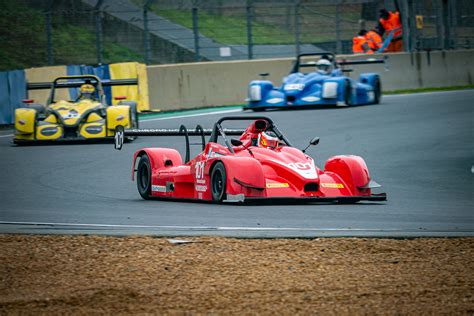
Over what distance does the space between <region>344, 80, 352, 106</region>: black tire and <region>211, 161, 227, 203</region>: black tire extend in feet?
46.5

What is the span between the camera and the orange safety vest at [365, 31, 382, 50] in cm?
3291

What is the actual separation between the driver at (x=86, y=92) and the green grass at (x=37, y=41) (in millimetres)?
4122

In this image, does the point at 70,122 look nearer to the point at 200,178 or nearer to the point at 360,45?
the point at 200,178

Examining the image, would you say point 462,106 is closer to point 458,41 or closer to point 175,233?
point 458,41

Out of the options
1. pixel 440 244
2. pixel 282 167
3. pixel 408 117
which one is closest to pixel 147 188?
pixel 282 167

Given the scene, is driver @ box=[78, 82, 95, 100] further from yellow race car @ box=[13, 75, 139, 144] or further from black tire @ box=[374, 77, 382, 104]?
black tire @ box=[374, 77, 382, 104]

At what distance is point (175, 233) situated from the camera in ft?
30.0

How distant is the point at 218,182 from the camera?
1166cm

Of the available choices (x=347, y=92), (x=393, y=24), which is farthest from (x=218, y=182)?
(x=393, y=24)

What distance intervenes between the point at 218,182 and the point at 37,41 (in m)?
15.3

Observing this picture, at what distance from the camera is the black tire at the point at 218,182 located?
37.3 feet

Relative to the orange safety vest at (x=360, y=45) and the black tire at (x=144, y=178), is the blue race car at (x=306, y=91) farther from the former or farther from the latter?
the black tire at (x=144, y=178)

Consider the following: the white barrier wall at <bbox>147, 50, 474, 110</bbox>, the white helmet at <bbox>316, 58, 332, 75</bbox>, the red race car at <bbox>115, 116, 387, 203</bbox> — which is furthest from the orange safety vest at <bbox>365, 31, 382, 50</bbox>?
the red race car at <bbox>115, 116, 387, 203</bbox>

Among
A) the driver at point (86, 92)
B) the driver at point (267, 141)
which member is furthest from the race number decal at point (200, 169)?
the driver at point (86, 92)
